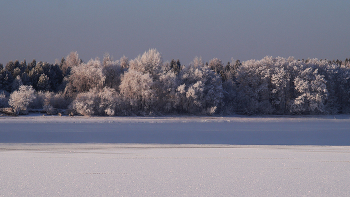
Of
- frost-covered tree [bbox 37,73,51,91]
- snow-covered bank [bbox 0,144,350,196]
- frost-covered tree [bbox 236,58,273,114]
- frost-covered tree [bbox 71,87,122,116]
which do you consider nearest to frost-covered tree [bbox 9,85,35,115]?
frost-covered tree [bbox 71,87,122,116]

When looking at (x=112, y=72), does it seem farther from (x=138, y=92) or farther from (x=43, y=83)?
(x=43, y=83)

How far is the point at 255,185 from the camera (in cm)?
433

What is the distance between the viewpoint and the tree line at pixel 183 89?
84.6 feet

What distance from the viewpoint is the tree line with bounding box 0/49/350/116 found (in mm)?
25781

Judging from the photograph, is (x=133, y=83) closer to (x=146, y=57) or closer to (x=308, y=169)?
(x=146, y=57)

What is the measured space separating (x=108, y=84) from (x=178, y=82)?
21.1ft

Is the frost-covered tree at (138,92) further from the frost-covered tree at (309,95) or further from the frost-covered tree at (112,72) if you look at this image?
the frost-covered tree at (309,95)

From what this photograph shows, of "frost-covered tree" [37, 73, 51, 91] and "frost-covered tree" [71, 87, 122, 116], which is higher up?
"frost-covered tree" [37, 73, 51, 91]

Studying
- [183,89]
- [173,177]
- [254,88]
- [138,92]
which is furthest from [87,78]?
[173,177]

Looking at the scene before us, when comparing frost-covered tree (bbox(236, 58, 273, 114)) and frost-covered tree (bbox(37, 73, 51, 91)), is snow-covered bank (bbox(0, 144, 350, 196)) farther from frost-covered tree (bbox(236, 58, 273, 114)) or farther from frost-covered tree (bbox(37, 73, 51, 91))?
frost-covered tree (bbox(37, 73, 51, 91))

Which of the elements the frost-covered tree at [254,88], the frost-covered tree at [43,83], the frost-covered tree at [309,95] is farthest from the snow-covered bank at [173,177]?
the frost-covered tree at [43,83]

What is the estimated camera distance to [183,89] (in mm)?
26750

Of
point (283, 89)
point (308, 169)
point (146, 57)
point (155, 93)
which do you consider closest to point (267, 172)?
point (308, 169)

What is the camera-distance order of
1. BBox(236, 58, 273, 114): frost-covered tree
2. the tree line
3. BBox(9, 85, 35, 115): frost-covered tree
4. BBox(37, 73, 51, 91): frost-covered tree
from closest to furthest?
BBox(9, 85, 35, 115): frost-covered tree, the tree line, BBox(236, 58, 273, 114): frost-covered tree, BBox(37, 73, 51, 91): frost-covered tree
